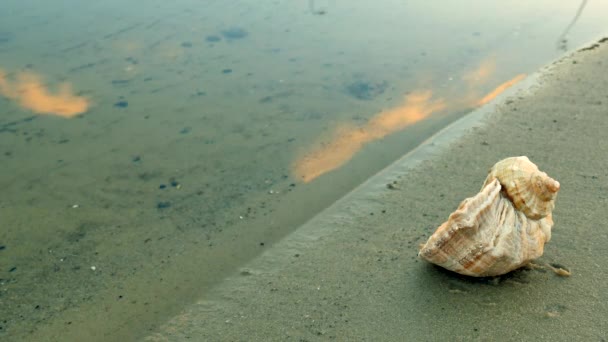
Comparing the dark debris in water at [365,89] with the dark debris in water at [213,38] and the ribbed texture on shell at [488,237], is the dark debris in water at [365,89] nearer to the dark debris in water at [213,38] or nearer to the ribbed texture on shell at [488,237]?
the dark debris in water at [213,38]

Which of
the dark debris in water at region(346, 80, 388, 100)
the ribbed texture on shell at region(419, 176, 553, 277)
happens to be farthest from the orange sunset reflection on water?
the ribbed texture on shell at region(419, 176, 553, 277)

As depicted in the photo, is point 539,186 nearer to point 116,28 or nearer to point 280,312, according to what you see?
point 280,312

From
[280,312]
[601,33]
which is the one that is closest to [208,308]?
[280,312]

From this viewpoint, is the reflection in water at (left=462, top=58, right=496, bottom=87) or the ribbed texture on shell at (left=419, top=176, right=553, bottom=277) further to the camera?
the reflection in water at (left=462, top=58, right=496, bottom=87)

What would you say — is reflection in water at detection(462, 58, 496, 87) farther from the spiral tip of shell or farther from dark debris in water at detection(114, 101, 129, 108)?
dark debris in water at detection(114, 101, 129, 108)

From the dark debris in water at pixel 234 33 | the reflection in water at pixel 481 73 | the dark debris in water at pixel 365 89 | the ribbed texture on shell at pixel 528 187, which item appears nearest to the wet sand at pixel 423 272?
the ribbed texture on shell at pixel 528 187

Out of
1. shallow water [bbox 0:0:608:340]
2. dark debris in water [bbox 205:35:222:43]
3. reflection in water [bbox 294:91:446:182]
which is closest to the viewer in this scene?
shallow water [bbox 0:0:608:340]

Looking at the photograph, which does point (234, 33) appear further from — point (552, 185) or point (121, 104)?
point (552, 185)
